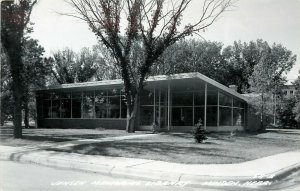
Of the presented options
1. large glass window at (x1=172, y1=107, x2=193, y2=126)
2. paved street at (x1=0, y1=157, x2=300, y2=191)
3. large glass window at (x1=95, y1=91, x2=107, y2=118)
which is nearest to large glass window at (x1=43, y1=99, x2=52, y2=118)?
large glass window at (x1=95, y1=91, x2=107, y2=118)

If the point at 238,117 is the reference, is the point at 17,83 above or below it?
above

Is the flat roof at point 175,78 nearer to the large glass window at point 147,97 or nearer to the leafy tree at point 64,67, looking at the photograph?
the large glass window at point 147,97

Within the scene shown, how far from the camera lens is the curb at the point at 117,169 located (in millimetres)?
8953

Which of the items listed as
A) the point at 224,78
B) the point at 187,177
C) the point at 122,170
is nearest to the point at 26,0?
the point at 122,170

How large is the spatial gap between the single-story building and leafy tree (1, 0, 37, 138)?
30.1ft

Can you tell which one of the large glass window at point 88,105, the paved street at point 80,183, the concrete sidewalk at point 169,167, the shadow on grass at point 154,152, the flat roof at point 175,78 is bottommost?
the paved street at point 80,183

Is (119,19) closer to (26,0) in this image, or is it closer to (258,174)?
(26,0)

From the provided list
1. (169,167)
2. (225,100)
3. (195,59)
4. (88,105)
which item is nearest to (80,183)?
(169,167)

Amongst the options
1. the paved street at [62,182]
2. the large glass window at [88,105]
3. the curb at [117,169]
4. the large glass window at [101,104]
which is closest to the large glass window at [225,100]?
the large glass window at [101,104]

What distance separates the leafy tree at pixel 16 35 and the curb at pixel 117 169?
617 cm

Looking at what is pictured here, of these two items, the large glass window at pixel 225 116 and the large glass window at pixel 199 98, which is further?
the large glass window at pixel 199 98

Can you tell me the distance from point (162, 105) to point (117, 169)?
18.9m

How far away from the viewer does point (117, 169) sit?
10539 millimetres

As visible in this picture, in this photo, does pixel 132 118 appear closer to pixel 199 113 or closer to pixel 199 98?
pixel 199 113
